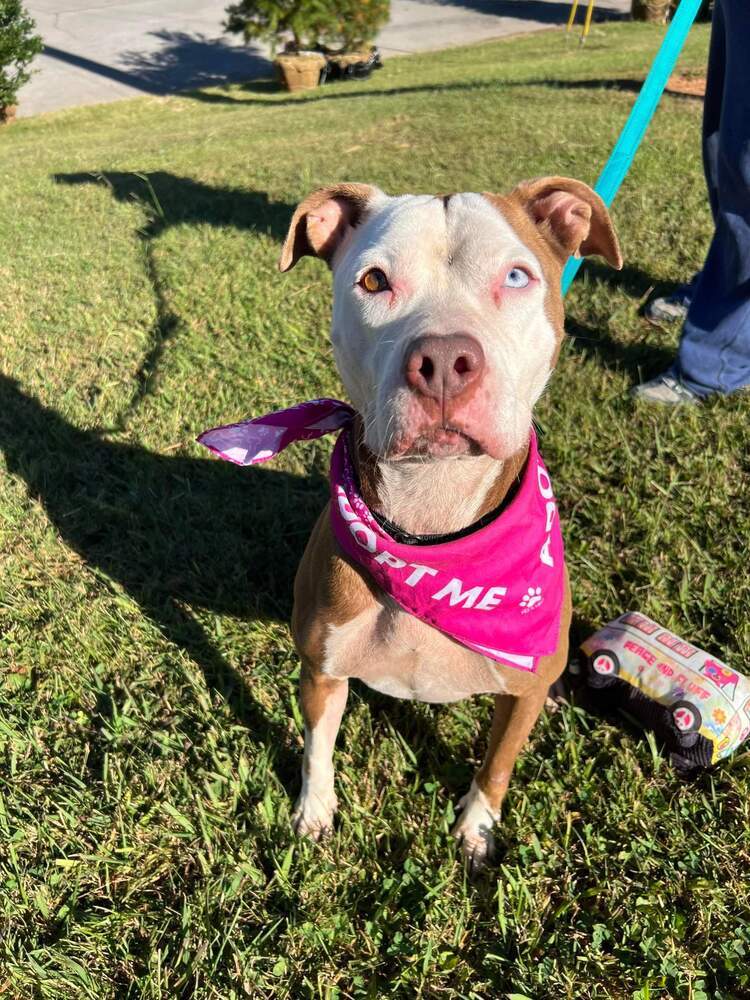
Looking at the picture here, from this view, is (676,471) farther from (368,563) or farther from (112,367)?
(112,367)

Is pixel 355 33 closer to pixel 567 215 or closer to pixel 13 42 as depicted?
pixel 13 42

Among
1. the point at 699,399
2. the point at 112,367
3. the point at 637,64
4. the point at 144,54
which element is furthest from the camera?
the point at 144,54

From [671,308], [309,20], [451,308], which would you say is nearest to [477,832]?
[451,308]

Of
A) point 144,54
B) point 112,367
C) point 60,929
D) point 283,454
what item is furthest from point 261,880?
point 144,54

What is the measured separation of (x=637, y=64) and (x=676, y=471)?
15146mm

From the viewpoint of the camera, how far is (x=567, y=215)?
7.27ft

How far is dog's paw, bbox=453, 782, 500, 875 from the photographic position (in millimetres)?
2227

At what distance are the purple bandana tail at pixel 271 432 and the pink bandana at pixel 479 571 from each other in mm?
397

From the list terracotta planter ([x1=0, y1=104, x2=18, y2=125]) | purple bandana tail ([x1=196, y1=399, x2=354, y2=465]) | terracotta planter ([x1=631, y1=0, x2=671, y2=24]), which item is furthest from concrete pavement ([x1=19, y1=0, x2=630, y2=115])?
purple bandana tail ([x1=196, y1=399, x2=354, y2=465])

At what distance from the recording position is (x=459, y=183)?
757 cm

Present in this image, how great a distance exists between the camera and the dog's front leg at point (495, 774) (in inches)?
85.7

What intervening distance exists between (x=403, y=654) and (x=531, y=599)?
0.40m

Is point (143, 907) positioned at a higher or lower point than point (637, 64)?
lower

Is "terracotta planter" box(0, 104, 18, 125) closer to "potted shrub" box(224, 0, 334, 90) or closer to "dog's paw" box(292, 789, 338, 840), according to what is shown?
"potted shrub" box(224, 0, 334, 90)
